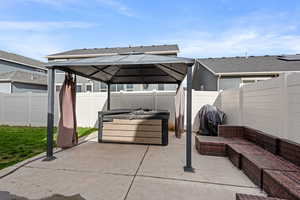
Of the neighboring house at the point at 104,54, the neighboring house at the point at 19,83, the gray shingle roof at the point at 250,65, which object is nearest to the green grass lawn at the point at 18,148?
the neighboring house at the point at 104,54

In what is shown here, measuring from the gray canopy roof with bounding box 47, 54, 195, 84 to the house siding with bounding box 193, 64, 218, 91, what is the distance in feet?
11.4

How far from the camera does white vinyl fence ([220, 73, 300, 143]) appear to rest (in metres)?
2.56

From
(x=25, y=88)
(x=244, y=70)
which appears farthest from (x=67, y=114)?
(x=25, y=88)

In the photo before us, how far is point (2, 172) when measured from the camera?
9.67 feet

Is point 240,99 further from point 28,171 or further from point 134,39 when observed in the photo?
point 134,39

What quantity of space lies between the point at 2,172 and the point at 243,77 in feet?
32.8

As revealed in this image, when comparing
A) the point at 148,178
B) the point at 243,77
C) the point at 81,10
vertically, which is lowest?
the point at 148,178

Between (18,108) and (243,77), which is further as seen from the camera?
(243,77)

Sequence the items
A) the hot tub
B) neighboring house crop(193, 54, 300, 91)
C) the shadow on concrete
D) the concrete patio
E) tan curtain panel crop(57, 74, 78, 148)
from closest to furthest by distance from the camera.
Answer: the shadow on concrete, the concrete patio, tan curtain panel crop(57, 74, 78, 148), the hot tub, neighboring house crop(193, 54, 300, 91)

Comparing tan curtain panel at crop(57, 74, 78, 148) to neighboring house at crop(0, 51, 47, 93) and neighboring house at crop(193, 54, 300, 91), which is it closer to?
neighboring house at crop(193, 54, 300, 91)

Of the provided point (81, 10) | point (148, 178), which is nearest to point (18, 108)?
point (81, 10)

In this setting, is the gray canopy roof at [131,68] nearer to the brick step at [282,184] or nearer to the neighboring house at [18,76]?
the brick step at [282,184]

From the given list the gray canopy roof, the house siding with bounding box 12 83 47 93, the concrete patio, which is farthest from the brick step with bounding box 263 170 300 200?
the house siding with bounding box 12 83 47 93

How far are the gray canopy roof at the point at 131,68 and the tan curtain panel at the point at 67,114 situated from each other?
44cm
